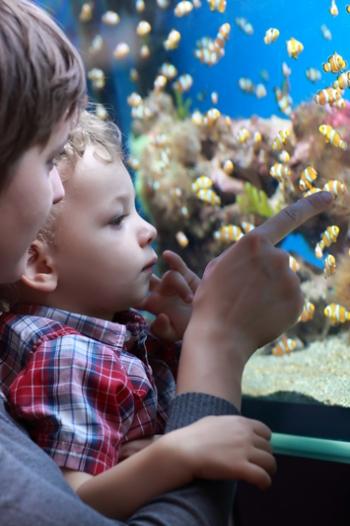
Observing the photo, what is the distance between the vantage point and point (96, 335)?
1.31 meters

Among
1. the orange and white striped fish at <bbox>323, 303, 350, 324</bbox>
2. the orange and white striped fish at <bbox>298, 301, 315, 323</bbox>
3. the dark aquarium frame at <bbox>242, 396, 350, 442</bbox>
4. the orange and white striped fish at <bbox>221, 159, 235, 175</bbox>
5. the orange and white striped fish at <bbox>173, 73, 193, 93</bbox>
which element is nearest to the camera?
the dark aquarium frame at <bbox>242, 396, 350, 442</bbox>

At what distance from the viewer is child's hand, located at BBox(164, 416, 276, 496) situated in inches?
38.7

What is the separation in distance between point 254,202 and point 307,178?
69 centimetres

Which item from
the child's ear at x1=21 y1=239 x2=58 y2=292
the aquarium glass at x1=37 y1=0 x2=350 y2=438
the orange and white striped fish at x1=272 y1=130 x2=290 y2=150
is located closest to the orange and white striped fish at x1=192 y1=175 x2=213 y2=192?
the aquarium glass at x1=37 y1=0 x2=350 y2=438

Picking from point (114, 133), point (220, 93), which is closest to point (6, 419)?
point (114, 133)

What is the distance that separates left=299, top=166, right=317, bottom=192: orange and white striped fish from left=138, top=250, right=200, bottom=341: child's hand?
97 cm

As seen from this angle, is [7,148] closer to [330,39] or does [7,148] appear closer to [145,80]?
[330,39]

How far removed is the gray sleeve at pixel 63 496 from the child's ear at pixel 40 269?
1.07 feet

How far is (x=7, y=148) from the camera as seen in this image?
1029mm

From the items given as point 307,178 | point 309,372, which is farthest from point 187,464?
point 309,372

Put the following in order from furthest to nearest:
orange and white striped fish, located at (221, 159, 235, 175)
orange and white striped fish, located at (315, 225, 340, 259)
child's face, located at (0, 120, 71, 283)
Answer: orange and white striped fish, located at (221, 159, 235, 175) → orange and white striped fish, located at (315, 225, 340, 259) → child's face, located at (0, 120, 71, 283)

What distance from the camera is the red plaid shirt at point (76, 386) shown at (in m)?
1.13

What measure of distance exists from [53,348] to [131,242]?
313mm

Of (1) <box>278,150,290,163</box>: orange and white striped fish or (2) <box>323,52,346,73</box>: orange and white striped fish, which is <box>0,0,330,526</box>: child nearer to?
(2) <box>323,52,346,73</box>: orange and white striped fish
